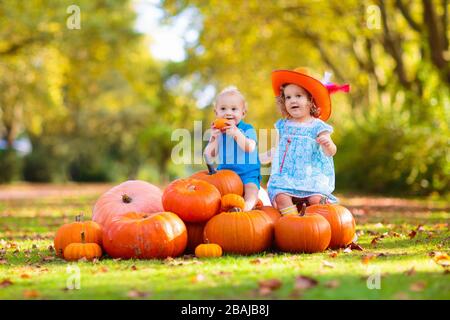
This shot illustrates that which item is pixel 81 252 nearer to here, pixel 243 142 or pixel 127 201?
pixel 127 201

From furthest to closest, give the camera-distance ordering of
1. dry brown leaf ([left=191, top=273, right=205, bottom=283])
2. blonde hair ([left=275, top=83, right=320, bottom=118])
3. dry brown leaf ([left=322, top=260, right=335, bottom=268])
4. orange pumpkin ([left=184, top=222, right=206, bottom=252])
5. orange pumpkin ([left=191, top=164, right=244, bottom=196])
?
blonde hair ([left=275, top=83, right=320, bottom=118])
orange pumpkin ([left=191, top=164, right=244, bottom=196])
orange pumpkin ([left=184, top=222, right=206, bottom=252])
dry brown leaf ([left=322, top=260, right=335, bottom=268])
dry brown leaf ([left=191, top=273, right=205, bottom=283])

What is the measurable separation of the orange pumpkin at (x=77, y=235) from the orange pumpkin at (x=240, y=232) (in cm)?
109

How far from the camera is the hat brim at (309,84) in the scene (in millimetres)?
6832

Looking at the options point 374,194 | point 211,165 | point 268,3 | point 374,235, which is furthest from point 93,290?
point 268,3

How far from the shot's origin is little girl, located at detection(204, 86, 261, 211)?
6.74m

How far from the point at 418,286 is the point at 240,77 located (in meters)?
27.0

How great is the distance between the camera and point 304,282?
4305 mm

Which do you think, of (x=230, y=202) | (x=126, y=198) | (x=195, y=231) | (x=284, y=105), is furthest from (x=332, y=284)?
(x=284, y=105)

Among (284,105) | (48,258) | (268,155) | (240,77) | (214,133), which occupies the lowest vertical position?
(48,258)

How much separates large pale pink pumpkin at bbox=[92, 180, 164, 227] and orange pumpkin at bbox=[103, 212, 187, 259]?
2.16 feet

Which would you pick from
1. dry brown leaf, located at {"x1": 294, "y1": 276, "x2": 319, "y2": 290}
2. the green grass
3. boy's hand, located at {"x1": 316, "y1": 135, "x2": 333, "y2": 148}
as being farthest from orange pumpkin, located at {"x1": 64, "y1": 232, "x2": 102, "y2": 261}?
boy's hand, located at {"x1": 316, "y1": 135, "x2": 333, "y2": 148}

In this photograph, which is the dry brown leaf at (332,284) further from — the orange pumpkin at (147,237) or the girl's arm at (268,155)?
the girl's arm at (268,155)

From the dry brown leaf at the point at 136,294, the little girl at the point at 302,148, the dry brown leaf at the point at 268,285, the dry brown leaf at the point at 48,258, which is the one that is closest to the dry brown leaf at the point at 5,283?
the dry brown leaf at the point at 136,294

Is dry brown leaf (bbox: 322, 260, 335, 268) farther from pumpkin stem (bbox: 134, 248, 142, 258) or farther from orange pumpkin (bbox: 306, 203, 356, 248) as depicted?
pumpkin stem (bbox: 134, 248, 142, 258)
